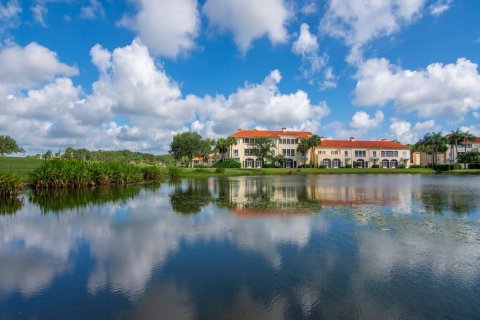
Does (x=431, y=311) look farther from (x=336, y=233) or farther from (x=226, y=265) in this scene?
(x=336, y=233)

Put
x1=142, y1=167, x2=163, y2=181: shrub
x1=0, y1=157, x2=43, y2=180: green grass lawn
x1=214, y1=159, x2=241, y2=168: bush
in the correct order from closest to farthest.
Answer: x1=0, y1=157, x2=43, y2=180: green grass lawn < x1=142, y1=167, x2=163, y2=181: shrub < x1=214, y1=159, x2=241, y2=168: bush

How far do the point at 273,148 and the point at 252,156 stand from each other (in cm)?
604

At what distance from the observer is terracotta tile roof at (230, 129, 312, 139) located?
9038 centimetres

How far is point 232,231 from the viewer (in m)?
13.3

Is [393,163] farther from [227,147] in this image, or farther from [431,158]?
[227,147]

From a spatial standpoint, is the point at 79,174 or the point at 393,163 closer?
the point at 79,174

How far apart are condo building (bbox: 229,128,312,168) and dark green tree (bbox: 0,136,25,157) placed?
214ft

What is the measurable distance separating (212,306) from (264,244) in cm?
477

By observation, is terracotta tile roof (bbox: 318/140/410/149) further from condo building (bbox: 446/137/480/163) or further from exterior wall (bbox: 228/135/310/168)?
condo building (bbox: 446/137/480/163)

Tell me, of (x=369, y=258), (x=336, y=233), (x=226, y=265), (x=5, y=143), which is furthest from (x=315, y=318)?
(x=5, y=143)

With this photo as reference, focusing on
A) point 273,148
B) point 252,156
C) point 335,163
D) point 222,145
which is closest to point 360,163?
point 335,163

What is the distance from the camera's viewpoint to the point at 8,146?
101750 millimetres

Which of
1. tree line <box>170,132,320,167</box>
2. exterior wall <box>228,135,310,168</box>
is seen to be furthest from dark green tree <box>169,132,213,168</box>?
exterior wall <box>228,135,310,168</box>

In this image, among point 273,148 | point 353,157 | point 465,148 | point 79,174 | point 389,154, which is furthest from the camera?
point 465,148
